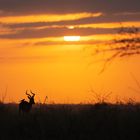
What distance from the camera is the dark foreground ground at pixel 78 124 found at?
25688 mm

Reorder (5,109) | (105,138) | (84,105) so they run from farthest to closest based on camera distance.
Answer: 1. (5,109)
2. (84,105)
3. (105,138)

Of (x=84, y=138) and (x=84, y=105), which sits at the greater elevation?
(x=84, y=105)

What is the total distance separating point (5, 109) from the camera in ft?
103

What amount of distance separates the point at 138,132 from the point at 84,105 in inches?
153

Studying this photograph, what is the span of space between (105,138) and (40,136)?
81.0 inches

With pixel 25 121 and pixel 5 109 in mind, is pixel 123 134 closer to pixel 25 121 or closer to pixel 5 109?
pixel 25 121

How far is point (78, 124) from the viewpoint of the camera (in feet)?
86.5

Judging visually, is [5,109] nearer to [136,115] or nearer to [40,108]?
[40,108]

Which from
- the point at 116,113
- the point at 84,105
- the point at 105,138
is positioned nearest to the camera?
the point at 105,138

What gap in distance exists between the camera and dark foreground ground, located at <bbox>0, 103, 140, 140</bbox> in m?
25.7

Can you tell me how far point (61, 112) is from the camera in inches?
1102

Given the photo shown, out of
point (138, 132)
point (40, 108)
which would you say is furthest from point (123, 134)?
point (40, 108)

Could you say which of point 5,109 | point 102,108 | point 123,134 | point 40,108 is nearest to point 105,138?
point 123,134

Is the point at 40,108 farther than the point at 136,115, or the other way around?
the point at 40,108
